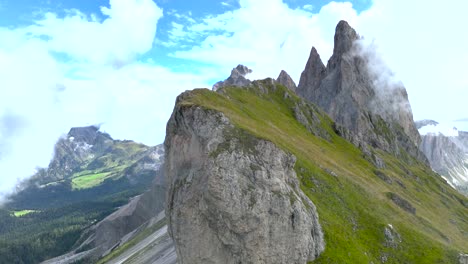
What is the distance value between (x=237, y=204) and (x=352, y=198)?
1314 inches

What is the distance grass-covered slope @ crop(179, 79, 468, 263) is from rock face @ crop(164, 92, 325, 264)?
159 inches

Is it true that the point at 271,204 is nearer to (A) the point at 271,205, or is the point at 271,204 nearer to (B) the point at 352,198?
(A) the point at 271,205

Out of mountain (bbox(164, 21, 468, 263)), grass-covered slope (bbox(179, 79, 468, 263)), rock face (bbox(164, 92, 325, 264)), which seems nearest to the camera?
rock face (bbox(164, 92, 325, 264))

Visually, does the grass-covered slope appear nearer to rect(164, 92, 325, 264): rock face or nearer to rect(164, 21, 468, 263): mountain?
rect(164, 21, 468, 263): mountain

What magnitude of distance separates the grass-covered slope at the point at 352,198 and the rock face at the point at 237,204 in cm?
405

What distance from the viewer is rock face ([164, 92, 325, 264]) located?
191ft

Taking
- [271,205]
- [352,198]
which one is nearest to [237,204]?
[271,205]

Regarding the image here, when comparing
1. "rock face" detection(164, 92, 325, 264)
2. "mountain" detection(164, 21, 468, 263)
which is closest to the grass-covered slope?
"mountain" detection(164, 21, 468, 263)

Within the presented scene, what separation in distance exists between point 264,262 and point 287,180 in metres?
14.3

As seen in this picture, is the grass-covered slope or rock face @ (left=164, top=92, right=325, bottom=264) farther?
the grass-covered slope

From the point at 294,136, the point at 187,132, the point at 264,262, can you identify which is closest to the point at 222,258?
the point at 264,262

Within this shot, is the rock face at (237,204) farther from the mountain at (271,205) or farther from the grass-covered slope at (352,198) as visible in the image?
the grass-covered slope at (352,198)

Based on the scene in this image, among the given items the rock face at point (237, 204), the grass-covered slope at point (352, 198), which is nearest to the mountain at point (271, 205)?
the rock face at point (237, 204)

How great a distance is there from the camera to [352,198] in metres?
80.8
